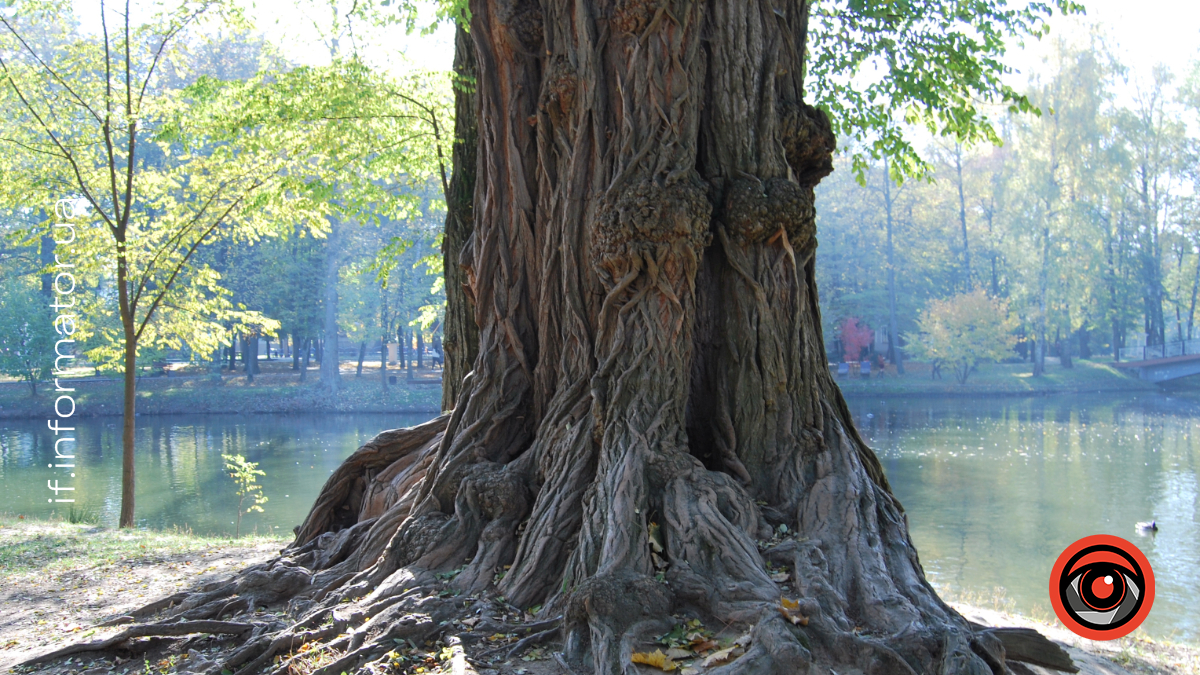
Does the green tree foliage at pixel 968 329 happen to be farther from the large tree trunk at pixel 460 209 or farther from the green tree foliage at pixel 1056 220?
the large tree trunk at pixel 460 209

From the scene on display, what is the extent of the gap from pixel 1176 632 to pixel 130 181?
1419cm

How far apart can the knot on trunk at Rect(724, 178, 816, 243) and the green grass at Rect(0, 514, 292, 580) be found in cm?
587

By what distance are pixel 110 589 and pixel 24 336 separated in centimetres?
2911

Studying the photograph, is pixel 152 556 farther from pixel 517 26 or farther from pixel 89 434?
pixel 89 434

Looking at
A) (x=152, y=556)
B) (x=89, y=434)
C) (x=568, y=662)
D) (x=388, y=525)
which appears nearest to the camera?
(x=568, y=662)

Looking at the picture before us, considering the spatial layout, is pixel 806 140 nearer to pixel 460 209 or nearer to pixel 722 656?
pixel 460 209

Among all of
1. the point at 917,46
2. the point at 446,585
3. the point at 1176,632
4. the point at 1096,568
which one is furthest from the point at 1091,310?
the point at 446,585

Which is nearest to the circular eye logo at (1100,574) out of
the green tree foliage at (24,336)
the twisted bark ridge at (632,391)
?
the twisted bark ridge at (632,391)

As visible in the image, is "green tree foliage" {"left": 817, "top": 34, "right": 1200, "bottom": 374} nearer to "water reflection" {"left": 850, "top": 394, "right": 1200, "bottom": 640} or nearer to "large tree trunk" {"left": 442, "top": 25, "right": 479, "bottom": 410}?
"water reflection" {"left": 850, "top": 394, "right": 1200, "bottom": 640}

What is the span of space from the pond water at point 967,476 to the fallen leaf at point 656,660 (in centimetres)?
750

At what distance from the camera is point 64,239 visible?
36.0 ft

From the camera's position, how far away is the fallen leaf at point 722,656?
309 cm

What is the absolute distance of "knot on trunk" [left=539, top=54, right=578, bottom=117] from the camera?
191 inches

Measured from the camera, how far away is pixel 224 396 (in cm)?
3180
